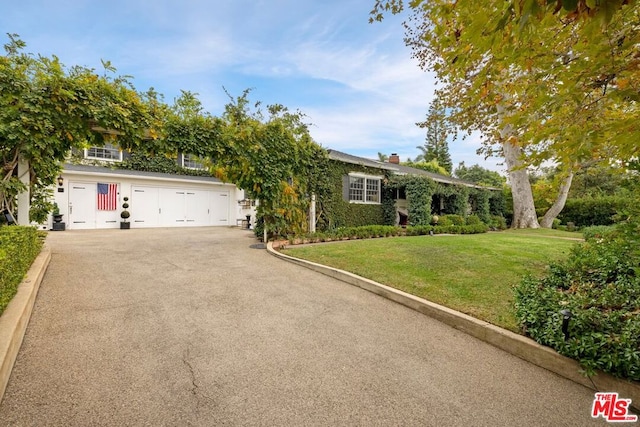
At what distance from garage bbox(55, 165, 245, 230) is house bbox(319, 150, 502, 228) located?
7.92 metres

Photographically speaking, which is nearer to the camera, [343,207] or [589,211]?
[343,207]

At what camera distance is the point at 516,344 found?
304 cm

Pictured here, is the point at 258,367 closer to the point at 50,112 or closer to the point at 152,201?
the point at 50,112

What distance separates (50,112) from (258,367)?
6.45 meters

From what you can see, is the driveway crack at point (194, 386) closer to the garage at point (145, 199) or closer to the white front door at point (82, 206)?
the garage at point (145, 199)

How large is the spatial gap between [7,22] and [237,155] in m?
5.35

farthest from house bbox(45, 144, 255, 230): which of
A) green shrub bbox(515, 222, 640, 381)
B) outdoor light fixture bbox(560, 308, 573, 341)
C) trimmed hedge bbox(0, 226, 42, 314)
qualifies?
outdoor light fixture bbox(560, 308, 573, 341)

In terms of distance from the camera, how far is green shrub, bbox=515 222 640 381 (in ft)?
7.96

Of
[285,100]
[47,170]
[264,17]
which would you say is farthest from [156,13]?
[285,100]

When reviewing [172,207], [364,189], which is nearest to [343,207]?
[364,189]

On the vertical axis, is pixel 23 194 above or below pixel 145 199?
below

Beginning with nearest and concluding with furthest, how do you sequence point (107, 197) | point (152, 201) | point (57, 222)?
point (57, 222), point (107, 197), point (152, 201)

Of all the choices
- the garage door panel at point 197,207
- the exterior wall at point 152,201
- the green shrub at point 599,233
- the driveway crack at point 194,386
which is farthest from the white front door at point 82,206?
the green shrub at point 599,233

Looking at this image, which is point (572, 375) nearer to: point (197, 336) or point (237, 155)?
point (197, 336)
